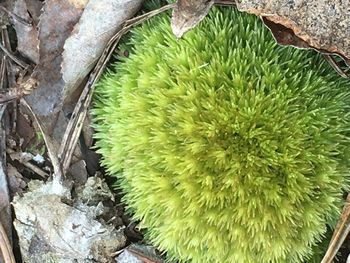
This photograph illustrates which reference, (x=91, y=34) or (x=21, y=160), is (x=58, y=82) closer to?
(x=91, y=34)

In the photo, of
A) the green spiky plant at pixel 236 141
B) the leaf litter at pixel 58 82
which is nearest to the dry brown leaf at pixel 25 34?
the leaf litter at pixel 58 82

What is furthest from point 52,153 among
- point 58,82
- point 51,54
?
point 51,54

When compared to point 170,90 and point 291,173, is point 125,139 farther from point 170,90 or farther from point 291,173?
point 291,173

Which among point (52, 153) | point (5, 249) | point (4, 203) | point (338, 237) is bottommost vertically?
point (338, 237)

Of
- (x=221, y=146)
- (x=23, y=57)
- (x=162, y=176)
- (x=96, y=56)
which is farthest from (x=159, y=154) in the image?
(x=23, y=57)

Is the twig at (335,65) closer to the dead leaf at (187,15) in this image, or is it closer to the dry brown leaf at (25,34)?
the dead leaf at (187,15)

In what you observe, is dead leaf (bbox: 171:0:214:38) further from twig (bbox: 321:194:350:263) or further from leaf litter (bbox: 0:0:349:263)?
twig (bbox: 321:194:350:263)

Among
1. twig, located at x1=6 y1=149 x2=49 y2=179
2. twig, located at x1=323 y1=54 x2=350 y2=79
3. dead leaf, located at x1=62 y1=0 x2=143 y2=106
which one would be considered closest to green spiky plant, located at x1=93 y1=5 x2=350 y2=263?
twig, located at x1=323 y1=54 x2=350 y2=79
